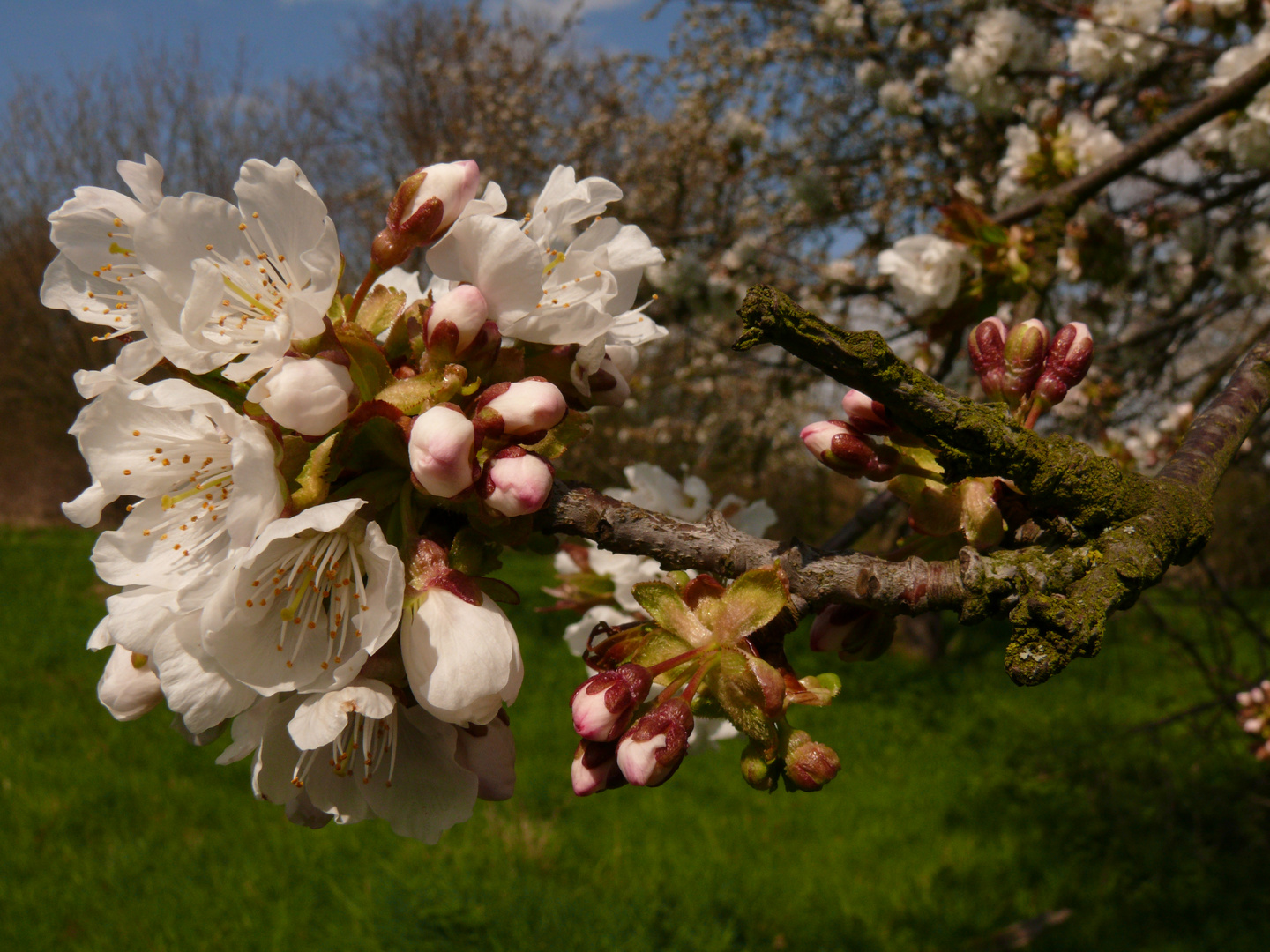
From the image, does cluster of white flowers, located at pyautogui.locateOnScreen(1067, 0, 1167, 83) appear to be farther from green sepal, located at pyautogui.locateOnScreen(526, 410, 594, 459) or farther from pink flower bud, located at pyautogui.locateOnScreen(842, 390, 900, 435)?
green sepal, located at pyautogui.locateOnScreen(526, 410, 594, 459)

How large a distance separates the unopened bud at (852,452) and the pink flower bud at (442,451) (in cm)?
39

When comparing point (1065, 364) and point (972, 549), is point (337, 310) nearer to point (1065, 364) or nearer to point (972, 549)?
point (972, 549)

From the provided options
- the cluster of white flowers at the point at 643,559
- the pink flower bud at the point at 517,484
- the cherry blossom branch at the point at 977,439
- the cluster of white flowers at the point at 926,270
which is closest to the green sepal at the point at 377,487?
the pink flower bud at the point at 517,484

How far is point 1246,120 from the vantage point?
2.81m

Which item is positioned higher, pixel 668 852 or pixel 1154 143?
pixel 1154 143

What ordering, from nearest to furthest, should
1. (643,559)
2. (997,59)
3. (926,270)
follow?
(643,559), (926,270), (997,59)

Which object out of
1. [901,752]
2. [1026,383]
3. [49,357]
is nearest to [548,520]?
[1026,383]

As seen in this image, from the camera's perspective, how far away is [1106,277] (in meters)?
2.68

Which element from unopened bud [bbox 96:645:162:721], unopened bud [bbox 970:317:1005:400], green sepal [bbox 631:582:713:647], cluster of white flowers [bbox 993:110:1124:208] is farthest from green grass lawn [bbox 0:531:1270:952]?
cluster of white flowers [bbox 993:110:1124:208]

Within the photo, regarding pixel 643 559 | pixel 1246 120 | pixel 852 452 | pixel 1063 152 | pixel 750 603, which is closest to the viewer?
pixel 750 603

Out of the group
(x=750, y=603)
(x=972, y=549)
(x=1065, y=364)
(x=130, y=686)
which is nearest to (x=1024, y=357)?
(x=1065, y=364)

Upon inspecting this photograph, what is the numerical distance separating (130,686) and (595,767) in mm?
495

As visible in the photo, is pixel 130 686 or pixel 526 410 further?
pixel 130 686

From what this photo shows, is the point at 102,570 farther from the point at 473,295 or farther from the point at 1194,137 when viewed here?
the point at 1194,137
